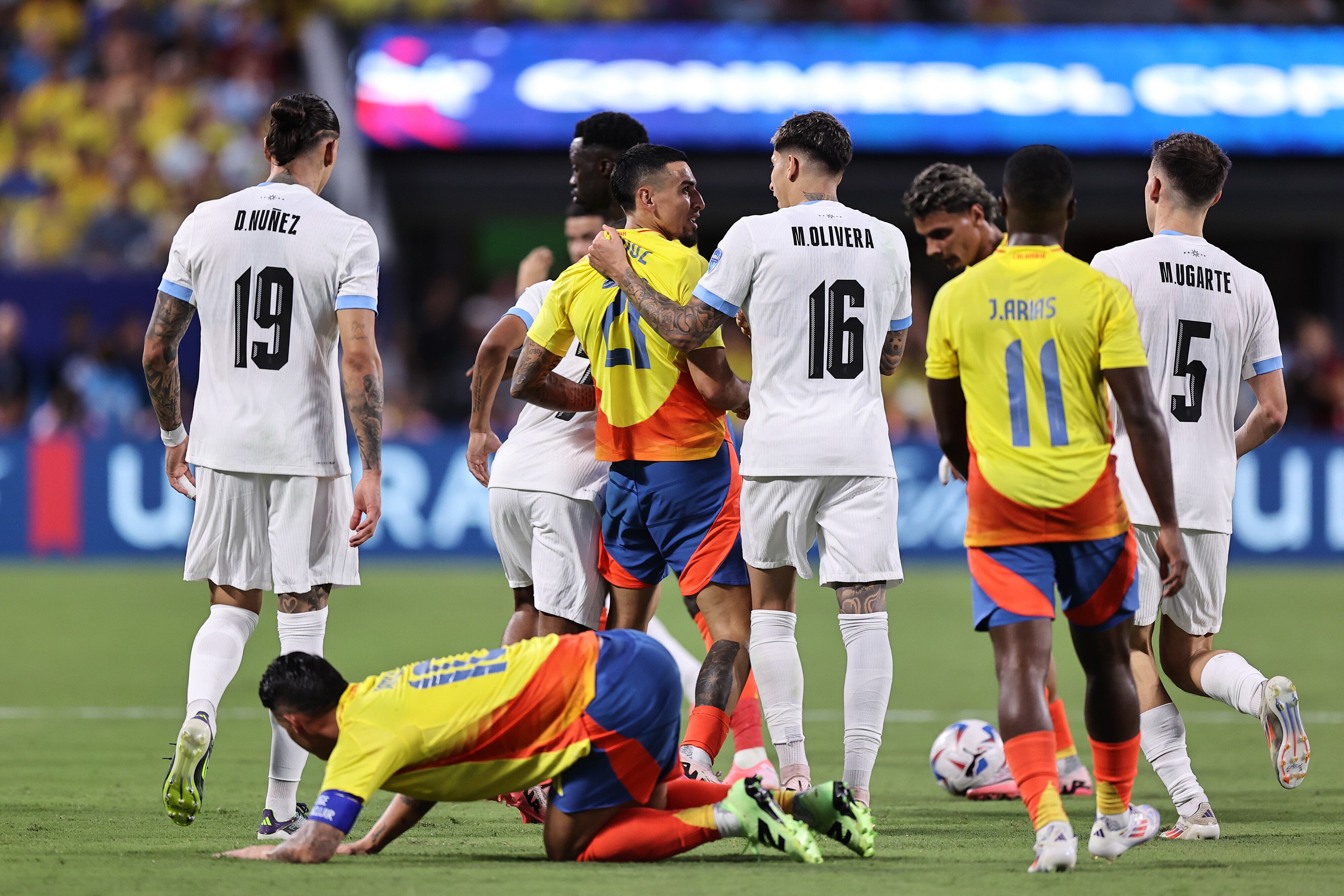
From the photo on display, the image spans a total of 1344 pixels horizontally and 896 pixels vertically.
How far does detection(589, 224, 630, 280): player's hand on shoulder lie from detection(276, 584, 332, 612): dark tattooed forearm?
56.7 inches

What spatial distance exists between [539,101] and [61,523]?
744cm

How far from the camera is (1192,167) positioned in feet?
18.8

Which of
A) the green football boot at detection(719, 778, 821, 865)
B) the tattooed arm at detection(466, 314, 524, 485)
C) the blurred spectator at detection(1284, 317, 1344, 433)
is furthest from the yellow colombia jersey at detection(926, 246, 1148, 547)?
the blurred spectator at detection(1284, 317, 1344, 433)

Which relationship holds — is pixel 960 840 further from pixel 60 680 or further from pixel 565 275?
pixel 60 680

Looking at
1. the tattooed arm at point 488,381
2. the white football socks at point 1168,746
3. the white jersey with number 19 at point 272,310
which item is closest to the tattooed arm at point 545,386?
the tattooed arm at point 488,381

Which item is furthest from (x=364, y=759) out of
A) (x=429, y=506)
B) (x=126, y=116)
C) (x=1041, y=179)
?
(x=126, y=116)

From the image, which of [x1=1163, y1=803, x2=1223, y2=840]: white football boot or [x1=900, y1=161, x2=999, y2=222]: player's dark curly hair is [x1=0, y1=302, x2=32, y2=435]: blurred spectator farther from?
[x1=1163, y1=803, x2=1223, y2=840]: white football boot

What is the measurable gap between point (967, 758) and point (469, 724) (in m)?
2.70

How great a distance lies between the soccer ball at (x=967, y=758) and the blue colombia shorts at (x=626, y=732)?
2111 mm

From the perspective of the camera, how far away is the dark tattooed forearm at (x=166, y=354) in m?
5.73

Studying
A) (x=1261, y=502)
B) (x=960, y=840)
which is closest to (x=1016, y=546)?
(x=960, y=840)

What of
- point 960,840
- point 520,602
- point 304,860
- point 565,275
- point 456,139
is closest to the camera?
point 304,860

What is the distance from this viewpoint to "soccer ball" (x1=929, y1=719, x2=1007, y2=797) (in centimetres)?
664

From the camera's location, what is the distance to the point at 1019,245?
4.88 m
